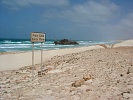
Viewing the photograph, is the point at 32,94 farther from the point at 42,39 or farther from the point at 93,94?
the point at 42,39

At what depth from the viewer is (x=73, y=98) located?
4.80 m

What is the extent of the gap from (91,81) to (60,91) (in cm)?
118

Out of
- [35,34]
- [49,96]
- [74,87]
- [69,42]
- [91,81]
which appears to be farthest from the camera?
[69,42]

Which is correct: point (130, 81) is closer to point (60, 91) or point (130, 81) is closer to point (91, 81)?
point (91, 81)

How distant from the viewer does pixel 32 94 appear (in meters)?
5.36

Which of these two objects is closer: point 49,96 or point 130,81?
point 49,96

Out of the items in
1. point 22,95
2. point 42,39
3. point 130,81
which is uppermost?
point 42,39

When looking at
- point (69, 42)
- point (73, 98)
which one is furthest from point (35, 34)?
point (69, 42)

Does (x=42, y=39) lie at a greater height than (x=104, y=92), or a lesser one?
greater

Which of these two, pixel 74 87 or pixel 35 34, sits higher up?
pixel 35 34

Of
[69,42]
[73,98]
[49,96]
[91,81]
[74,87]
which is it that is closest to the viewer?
[73,98]

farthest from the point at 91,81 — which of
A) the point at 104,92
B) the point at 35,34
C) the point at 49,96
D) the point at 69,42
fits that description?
the point at 69,42

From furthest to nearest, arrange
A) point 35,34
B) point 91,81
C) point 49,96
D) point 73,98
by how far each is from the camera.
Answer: point 35,34
point 91,81
point 49,96
point 73,98

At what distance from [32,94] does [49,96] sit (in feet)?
1.82
